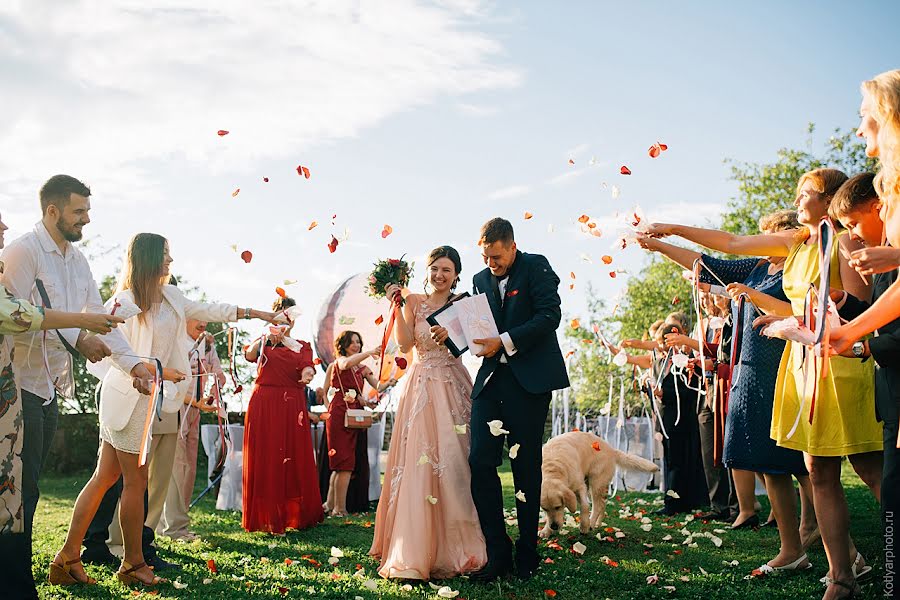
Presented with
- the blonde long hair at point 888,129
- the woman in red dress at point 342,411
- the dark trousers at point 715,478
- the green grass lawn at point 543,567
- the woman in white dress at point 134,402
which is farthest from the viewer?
the woman in red dress at point 342,411

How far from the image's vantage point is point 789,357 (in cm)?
433

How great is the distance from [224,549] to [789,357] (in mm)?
4905

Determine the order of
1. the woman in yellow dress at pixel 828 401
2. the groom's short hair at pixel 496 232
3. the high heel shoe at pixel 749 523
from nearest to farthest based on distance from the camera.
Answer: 1. the woman in yellow dress at pixel 828 401
2. the groom's short hair at pixel 496 232
3. the high heel shoe at pixel 749 523

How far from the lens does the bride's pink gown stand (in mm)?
5188

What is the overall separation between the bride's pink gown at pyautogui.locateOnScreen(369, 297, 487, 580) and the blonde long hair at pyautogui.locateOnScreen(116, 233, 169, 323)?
6.16ft

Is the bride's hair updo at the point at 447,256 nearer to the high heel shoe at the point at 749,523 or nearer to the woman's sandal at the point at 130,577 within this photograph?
the woman's sandal at the point at 130,577

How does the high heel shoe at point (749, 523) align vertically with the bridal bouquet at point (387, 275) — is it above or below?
below

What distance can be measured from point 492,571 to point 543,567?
20.7 inches

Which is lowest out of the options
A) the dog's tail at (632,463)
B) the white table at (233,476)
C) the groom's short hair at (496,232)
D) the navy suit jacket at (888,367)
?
the white table at (233,476)

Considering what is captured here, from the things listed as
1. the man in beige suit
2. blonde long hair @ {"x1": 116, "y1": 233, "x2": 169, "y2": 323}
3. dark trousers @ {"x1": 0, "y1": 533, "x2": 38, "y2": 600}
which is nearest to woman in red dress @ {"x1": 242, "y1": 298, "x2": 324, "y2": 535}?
the man in beige suit

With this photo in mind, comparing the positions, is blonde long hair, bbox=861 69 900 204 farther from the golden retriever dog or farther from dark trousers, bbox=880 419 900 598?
the golden retriever dog

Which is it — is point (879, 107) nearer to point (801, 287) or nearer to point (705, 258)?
point (801, 287)

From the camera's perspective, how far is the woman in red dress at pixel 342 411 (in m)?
9.85

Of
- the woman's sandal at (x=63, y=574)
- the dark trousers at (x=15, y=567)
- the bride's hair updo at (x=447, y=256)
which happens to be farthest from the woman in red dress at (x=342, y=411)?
the dark trousers at (x=15, y=567)
